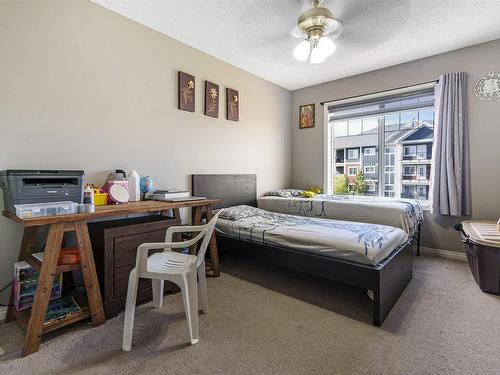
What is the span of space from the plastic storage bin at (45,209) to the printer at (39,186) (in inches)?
2.9

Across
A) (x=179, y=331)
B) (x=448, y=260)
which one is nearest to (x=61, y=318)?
(x=179, y=331)

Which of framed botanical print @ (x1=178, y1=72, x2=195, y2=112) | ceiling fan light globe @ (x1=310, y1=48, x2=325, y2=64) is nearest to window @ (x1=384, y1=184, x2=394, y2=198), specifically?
ceiling fan light globe @ (x1=310, y1=48, x2=325, y2=64)

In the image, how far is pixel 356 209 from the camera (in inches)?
110

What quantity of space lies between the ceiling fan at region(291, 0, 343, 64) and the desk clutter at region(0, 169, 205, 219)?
1.90 m

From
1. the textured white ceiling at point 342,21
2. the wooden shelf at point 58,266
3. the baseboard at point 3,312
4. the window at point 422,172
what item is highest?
the textured white ceiling at point 342,21

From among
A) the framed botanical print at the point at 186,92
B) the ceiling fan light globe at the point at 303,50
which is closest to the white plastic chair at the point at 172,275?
the framed botanical print at the point at 186,92

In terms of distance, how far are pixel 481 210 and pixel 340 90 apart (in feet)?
7.47

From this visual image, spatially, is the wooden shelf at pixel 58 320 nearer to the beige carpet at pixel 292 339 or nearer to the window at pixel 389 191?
the beige carpet at pixel 292 339

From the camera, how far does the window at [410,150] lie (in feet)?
11.0

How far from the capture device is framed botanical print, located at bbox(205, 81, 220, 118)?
114 inches

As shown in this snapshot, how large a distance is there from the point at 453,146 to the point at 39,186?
3838 millimetres

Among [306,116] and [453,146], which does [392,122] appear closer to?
[453,146]

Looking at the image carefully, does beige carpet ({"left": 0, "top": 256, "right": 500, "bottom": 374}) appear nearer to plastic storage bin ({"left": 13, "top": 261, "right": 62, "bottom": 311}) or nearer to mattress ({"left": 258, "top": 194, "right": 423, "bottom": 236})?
plastic storage bin ({"left": 13, "top": 261, "right": 62, "bottom": 311})

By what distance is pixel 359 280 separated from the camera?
170 cm
